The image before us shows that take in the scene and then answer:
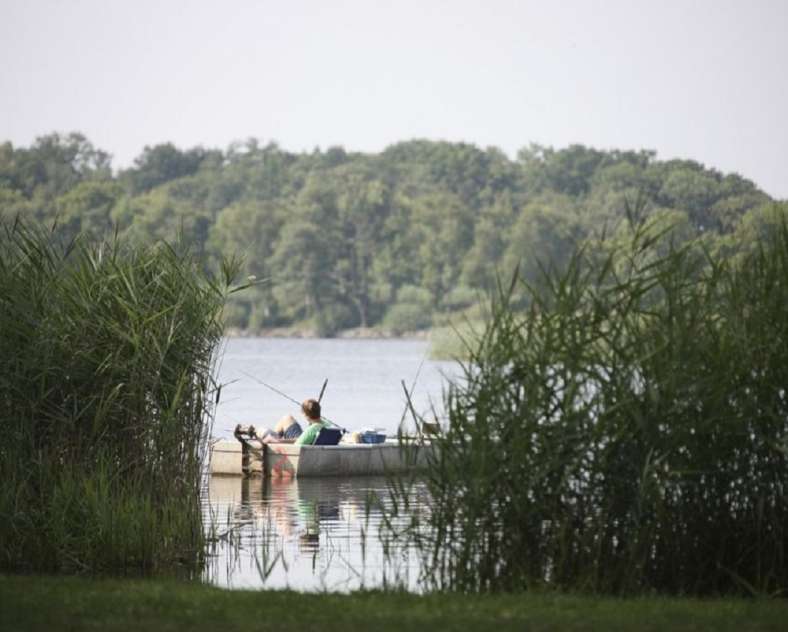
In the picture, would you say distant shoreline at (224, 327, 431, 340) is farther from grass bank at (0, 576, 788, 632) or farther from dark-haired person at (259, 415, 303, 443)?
grass bank at (0, 576, 788, 632)

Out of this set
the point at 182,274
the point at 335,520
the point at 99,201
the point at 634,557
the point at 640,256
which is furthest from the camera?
the point at 99,201

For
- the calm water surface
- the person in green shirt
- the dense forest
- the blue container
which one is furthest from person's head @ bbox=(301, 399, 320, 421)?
the dense forest

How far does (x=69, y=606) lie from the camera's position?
959cm

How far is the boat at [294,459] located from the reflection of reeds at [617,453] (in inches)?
486

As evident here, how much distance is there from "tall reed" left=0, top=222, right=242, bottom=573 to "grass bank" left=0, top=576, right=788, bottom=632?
2.04 m

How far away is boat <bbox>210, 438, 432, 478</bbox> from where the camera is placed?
23.4 meters

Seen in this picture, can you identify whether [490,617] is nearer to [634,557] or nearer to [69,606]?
[634,557]

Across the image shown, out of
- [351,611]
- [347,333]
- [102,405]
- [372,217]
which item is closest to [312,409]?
[102,405]

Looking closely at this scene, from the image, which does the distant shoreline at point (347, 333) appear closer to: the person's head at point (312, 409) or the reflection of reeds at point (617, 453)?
the person's head at point (312, 409)

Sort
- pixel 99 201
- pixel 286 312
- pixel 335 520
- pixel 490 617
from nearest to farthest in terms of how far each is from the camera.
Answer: pixel 490 617 → pixel 335 520 → pixel 286 312 → pixel 99 201

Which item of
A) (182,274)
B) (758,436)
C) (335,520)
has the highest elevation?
(182,274)

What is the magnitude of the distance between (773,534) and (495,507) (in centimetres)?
178

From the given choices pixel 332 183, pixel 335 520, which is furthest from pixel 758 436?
pixel 332 183

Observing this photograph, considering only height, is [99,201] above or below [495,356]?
above
